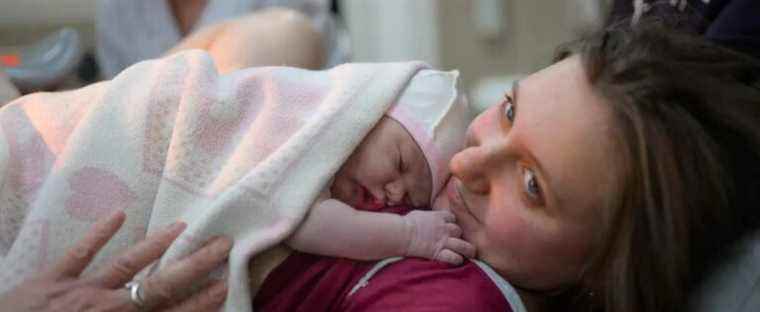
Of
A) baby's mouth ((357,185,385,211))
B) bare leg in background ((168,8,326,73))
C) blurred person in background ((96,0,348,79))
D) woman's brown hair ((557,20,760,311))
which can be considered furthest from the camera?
blurred person in background ((96,0,348,79))

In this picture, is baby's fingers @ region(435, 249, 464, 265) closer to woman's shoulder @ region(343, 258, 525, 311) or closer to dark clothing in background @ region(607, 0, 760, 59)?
woman's shoulder @ region(343, 258, 525, 311)

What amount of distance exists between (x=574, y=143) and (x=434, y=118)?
6.8 inches

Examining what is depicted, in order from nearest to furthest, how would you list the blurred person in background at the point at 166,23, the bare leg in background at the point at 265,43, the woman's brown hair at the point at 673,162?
1. the woman's brown hair at the point at 673,162
2. the bare leg in background at the point at 265,43
3. the blurred person in background at the point at 166,23

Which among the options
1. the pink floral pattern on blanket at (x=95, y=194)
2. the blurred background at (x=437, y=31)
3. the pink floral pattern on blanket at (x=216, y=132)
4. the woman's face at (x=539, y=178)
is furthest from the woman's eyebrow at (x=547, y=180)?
the blurred background at (x=437, y=31)

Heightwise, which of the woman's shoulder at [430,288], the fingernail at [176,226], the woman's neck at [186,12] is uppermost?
the fingernail at [176,226]

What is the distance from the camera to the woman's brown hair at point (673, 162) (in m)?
0.68

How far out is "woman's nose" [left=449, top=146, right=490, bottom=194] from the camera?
2.39 ft

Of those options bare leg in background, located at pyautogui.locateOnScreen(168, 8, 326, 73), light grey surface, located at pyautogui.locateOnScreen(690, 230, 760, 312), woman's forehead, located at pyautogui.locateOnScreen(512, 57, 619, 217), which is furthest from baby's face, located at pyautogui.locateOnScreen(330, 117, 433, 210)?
bare leg in background, located at pyautogui.locateOnScreen(168, 8, 326, 73)

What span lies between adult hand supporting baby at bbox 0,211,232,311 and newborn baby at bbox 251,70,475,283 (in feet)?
0.19

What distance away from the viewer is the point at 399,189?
80cm

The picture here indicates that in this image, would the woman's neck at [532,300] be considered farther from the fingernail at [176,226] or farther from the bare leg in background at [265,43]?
the bare leg in background at [265,43]

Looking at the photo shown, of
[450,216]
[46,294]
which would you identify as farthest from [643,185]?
[46,294]

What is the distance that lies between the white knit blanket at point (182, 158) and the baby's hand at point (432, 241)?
9cm

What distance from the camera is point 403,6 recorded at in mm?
1915
